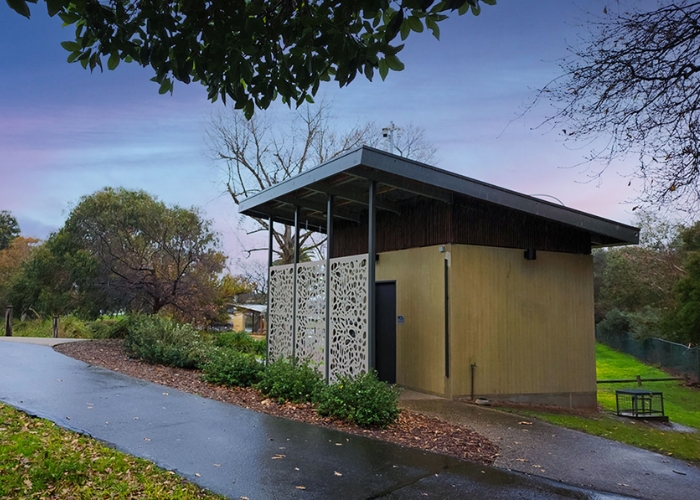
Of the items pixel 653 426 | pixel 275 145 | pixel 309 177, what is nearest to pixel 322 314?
pixel 309 177

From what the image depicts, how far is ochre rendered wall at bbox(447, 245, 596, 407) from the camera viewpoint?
30.3ft

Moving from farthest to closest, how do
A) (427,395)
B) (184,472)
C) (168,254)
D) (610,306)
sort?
(610,306) < (168,254) < (427,395) < (184,472)

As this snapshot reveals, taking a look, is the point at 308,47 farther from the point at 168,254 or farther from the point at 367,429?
the point at 168,254

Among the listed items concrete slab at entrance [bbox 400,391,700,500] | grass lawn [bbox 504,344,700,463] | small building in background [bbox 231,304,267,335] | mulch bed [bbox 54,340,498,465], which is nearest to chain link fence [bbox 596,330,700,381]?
grass lawn [bbox 504,344,700,463]

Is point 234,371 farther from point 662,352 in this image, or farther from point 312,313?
point 662,352

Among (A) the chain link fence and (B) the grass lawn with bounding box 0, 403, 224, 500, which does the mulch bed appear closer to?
(B) the grass lawn with bounding box 0, 403, 224, 500

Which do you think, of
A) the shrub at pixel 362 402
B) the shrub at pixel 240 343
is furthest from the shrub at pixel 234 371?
the shrub at pixel 240 343

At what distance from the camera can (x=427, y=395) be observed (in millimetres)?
9273

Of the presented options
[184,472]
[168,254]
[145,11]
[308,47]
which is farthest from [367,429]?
[168,254]

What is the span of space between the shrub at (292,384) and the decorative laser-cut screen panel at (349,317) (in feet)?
1.21

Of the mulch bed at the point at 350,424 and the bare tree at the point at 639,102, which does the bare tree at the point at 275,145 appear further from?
the bare tree at the point at 639,102

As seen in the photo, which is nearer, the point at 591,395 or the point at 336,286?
the point at 336,286

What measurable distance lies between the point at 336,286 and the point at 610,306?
31569 millimetres

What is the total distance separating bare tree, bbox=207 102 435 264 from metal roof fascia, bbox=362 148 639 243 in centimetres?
1524
